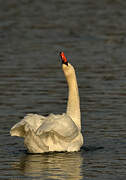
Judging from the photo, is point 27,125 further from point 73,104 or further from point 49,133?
point 73,104

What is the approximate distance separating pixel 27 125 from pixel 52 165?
1014 mm

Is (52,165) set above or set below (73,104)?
below

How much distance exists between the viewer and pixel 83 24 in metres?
39.5

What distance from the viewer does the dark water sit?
15250mm

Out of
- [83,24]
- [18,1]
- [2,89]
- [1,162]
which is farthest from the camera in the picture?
[18,1]

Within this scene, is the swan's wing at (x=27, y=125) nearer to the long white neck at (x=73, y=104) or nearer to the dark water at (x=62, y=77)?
the dark water at (x=62, y=77)

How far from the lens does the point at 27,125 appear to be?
15.5m

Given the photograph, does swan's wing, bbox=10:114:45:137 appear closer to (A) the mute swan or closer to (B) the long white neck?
(A) the mute swan

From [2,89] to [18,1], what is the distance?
2483 cm

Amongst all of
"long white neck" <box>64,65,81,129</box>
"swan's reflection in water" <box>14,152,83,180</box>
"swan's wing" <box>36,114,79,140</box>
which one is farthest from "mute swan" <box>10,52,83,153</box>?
"long white neck" <box>64,65,81,129</box>

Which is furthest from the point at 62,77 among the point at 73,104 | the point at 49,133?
the point at 49,133

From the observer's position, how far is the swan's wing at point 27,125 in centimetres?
1555

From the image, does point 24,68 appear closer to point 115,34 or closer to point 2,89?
point 2,89

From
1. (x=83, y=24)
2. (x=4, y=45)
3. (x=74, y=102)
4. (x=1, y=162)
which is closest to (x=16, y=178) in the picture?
(x=1, y=162)
